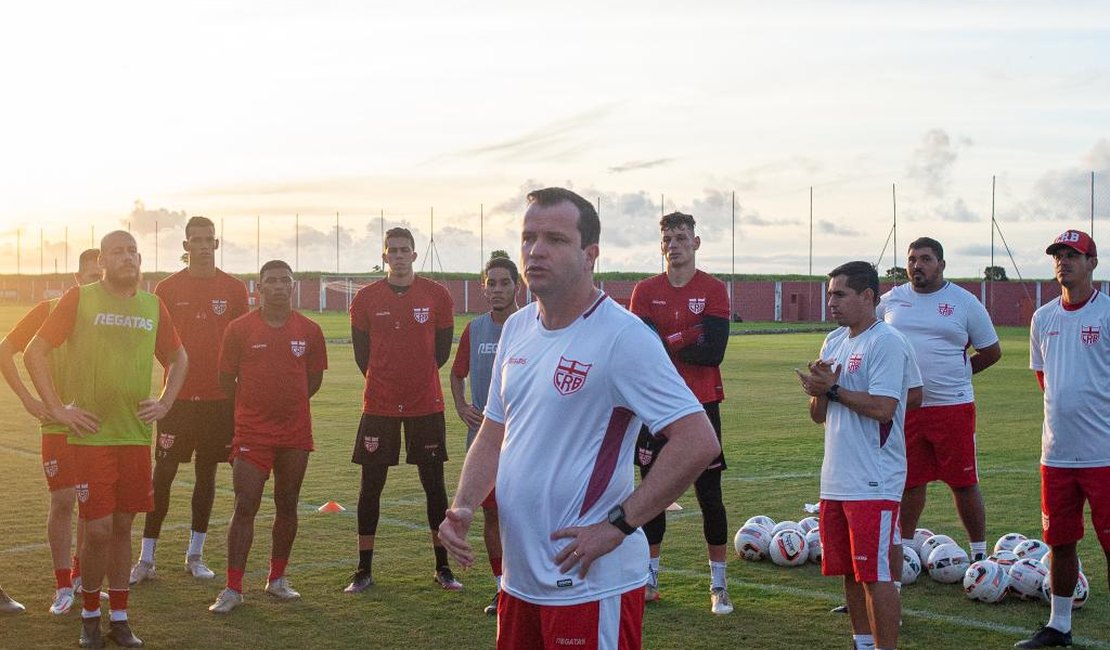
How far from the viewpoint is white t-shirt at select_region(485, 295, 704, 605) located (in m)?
3.83

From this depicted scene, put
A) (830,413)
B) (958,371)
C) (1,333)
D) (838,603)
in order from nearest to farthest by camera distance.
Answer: (830,413)
(838,603)
(958,371)
(1,333)

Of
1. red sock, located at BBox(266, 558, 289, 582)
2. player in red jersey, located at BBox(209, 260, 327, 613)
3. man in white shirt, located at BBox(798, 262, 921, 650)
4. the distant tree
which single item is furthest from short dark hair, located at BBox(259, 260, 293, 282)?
the distant tree

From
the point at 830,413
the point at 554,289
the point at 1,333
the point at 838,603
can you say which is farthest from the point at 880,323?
the point at 1,333

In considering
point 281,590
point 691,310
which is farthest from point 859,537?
point 281,590

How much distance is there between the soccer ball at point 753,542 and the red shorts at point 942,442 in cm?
127

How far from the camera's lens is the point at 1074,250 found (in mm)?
7449

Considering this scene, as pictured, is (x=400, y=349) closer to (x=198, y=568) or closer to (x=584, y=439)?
(x=198, y=568)

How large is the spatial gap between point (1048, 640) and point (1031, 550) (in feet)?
5.19

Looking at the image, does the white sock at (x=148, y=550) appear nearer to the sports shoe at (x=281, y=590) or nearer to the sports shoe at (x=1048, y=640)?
the sports shoe at (x=281, y=590)

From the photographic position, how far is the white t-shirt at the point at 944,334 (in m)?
8.99

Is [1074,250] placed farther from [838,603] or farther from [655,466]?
[655,466]

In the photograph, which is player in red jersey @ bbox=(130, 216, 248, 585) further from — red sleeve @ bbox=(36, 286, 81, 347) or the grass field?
red sleeve @ bbox=(36, 286, 81, 347)

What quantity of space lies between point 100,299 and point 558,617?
4763 mm

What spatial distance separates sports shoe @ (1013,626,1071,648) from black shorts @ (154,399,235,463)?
5.89 metres
